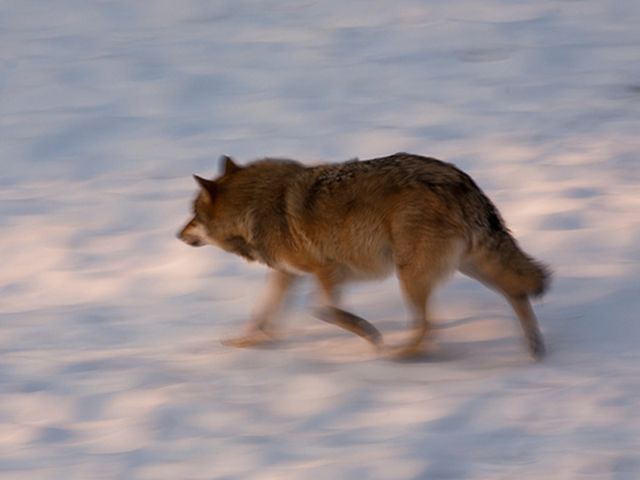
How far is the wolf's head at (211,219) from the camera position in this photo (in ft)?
24.8

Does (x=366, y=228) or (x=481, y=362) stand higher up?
(x=366, y=228)

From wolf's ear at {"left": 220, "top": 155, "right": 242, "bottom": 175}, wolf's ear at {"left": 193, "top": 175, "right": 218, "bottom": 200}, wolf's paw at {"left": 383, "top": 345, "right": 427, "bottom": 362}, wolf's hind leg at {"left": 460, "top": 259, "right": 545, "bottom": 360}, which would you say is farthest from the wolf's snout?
wolf's hind leg at {"left": 460, "top": 259, "right": 545, "bottom": 360}

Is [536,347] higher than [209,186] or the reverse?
the reverse

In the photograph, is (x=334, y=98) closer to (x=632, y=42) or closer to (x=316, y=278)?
(x=632, y=42)

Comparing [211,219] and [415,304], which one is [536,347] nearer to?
[415,304]

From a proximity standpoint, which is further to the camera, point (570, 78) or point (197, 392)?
point (570, 78)

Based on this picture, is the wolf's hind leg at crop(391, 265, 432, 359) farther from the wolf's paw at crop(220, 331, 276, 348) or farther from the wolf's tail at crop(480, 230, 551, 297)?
the wolf's paw at crop(220, 331, 276, 348)

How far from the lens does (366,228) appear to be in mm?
7066

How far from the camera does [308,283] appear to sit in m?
8.47

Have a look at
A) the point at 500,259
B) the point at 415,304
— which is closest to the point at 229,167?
the point at 415,304

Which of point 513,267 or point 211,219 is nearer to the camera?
point 513,267

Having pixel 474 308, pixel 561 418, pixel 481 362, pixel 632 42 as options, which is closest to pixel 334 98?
pixel 632 42

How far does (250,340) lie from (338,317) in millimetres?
630

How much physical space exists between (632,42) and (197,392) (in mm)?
6326
